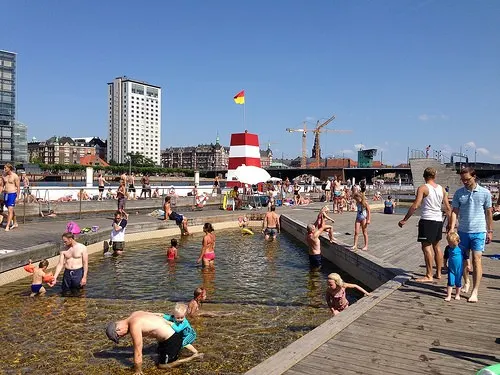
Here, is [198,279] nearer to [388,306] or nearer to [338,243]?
[338,243]

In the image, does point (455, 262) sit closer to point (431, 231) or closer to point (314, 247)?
point (431, 231)

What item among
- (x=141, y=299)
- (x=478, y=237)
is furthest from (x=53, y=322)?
(x=478, y=237)

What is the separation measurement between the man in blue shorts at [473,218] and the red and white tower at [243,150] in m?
25.2

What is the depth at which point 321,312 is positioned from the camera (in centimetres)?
872

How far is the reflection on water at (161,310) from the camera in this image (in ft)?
20.5

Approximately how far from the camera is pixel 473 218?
6.95m

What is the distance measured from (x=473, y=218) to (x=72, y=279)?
27.8 feet

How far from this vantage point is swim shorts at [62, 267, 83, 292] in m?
9.85

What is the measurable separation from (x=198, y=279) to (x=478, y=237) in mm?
7044

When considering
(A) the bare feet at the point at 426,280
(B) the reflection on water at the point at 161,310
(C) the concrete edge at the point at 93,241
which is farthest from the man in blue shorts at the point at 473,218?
(C) the concrete edge at the point at 93,241

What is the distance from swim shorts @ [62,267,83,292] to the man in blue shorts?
8.12 meters

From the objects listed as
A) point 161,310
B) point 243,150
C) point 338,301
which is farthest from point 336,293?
point 243,150

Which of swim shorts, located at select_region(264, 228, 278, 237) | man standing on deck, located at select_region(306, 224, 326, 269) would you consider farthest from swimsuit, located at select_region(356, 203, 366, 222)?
swim shorts, located at select_region(264, 228, 278, 237)

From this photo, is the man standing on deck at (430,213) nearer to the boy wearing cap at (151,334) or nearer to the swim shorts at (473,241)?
the swim shorts at (473,241)
